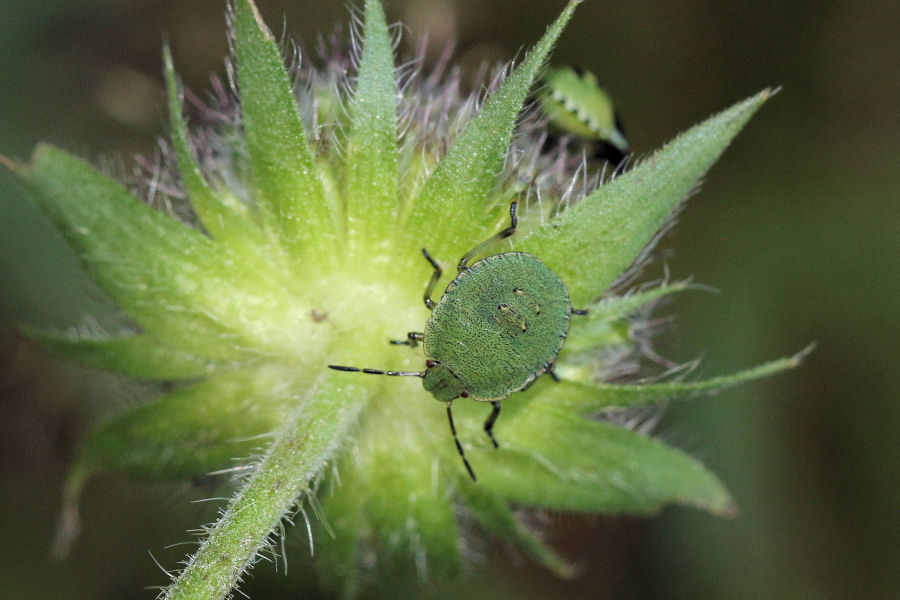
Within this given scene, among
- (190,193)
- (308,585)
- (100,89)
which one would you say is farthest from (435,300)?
(100,89)

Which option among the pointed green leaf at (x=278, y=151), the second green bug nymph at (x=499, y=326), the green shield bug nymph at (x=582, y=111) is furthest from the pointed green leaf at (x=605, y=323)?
the pointed green leaf at (x=278, y=151)

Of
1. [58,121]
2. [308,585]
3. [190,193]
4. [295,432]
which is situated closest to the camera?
[295,432]

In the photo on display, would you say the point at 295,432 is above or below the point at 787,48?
below

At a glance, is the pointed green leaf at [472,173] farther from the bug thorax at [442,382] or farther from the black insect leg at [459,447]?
the black insect leg at [459,447]

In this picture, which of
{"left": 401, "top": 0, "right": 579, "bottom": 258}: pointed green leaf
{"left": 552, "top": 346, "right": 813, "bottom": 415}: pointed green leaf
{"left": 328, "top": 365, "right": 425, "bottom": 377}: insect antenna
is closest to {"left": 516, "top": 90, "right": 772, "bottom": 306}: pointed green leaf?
{"left": 401, "top": 0, "right": 579, "bottom": 258}: pointed green leaf

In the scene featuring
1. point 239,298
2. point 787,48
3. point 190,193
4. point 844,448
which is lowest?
point 844,448

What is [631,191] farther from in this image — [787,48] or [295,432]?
[787,48]
